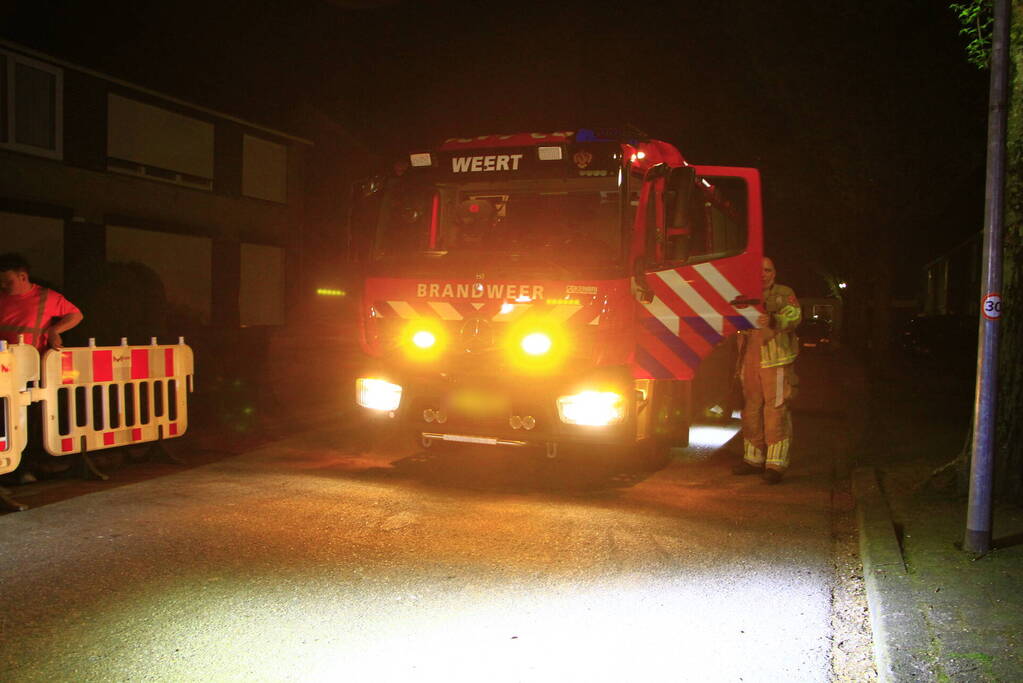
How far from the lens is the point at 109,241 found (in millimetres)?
19062

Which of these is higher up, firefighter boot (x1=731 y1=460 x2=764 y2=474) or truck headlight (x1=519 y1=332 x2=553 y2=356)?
truck headlight (x1=519 y1=332 x2=553 y2=356)

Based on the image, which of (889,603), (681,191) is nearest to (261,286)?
(681,191)

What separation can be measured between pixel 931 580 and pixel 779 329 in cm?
333

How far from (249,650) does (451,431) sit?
142 inches

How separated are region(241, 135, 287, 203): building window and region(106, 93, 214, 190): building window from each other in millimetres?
1527

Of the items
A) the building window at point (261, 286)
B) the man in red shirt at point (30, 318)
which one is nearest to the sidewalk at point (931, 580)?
the man in red shirt at point (30, 318)

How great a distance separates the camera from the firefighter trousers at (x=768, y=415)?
25.0ft

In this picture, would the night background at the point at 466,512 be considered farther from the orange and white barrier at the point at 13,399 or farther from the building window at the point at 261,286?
the building window at the point at 261,286

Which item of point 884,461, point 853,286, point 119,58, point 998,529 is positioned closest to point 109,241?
point 119,58

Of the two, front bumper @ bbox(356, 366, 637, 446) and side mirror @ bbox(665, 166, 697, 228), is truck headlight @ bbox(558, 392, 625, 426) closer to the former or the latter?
front bumper @ bbox(356, 366, 637, 446)

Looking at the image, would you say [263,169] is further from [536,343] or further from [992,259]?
[992,259]

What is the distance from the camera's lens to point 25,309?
709 centimetres

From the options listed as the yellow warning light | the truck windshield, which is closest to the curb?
the truck windshield

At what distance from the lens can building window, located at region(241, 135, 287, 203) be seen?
23.4 m
